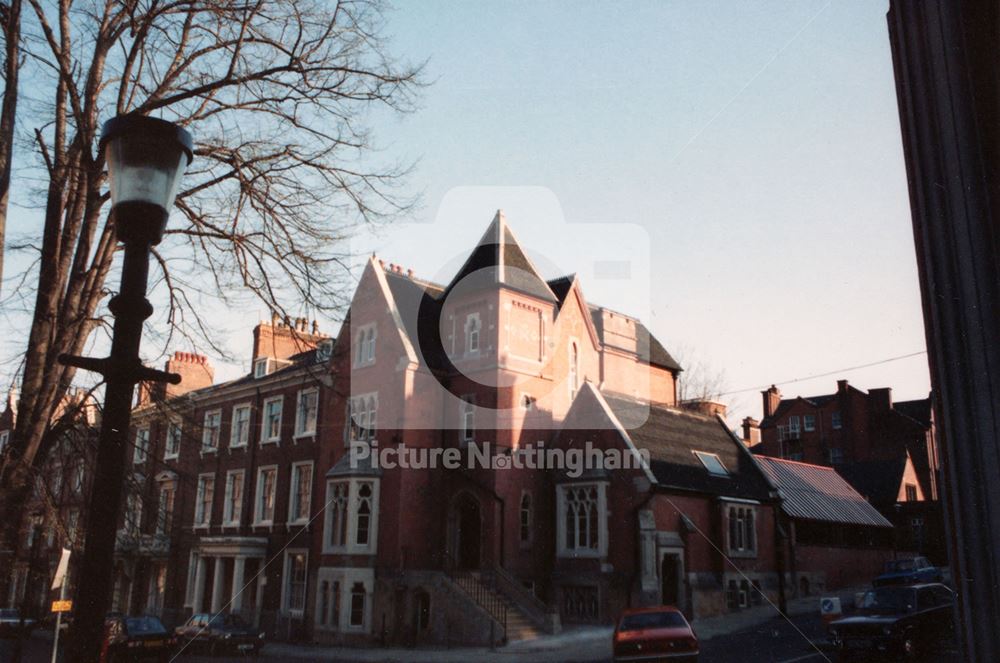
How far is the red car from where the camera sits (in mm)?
17078

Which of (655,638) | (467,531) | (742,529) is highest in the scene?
(742,529)

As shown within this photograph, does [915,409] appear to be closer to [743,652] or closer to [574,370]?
[574,370]

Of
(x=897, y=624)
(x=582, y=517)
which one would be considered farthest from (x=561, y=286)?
(x=897, y=624)

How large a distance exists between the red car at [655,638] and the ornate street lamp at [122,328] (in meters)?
14.8

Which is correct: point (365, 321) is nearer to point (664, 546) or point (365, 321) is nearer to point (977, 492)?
point (664, 546)

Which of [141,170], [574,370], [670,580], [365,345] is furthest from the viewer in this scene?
[574,370]

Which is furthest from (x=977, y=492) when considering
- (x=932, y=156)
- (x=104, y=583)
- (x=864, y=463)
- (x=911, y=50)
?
(x=864, y=463)

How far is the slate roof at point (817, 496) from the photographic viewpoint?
33406 mm

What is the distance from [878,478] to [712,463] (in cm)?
1742

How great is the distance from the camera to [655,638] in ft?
56.7

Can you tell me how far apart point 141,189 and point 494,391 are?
979 inches

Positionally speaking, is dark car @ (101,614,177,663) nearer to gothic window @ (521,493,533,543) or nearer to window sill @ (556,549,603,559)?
gothic window @ (521,493,533,543)

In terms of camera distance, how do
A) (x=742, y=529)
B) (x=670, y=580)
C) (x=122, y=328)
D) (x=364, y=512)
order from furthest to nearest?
(x=364, y=512) → (x=742, y=529) → (x=670, y=580) → (x=122, y=328)

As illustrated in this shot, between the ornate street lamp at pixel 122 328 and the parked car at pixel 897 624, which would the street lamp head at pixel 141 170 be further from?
the parked car at pixel 897 624
